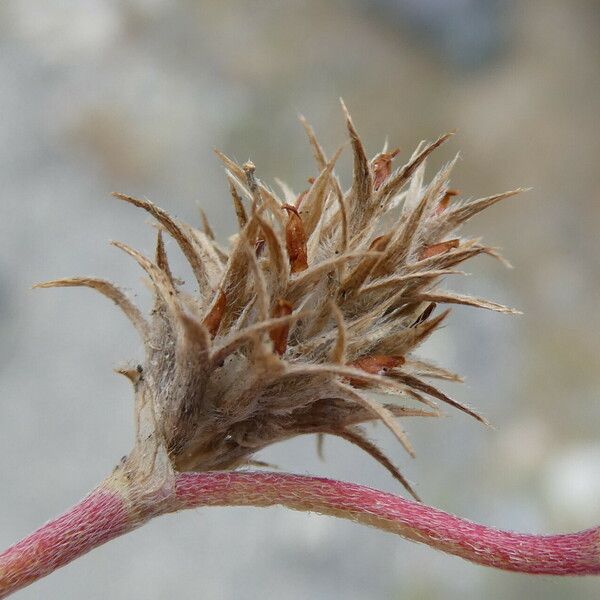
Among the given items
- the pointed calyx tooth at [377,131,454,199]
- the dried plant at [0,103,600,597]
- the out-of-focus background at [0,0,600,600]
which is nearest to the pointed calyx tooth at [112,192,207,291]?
the dried plant at [0,103,600,597]

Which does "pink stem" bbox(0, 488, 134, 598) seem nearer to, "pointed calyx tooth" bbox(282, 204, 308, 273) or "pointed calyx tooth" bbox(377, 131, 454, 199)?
"pointed calyx tooth" bbox(282, 204, 308, 273)

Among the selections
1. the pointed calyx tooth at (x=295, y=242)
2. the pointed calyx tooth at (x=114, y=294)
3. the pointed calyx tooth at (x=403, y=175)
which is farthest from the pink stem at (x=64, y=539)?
the pointed calyx tooth at (x=403, y=175)

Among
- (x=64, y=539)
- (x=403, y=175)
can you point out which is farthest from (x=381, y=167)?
(x=64, y=539)

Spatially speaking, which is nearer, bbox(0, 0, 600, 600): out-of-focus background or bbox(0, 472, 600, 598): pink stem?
bbox(0, 472, 600, 598): pink stem

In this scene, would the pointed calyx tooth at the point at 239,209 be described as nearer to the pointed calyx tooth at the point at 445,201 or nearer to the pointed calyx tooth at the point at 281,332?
the pointed calyx tooth at the point at 281,332

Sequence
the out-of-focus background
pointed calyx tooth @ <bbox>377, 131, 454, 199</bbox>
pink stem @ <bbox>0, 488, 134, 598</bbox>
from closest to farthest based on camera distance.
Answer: pink stem @ <bbox>0, 488, 134, 598</bbox>, pointed calyx tooth @ <bbox>377, 131, 454, 199</bbox>, the out-of-focus background

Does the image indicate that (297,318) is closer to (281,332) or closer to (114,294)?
(281,332)
